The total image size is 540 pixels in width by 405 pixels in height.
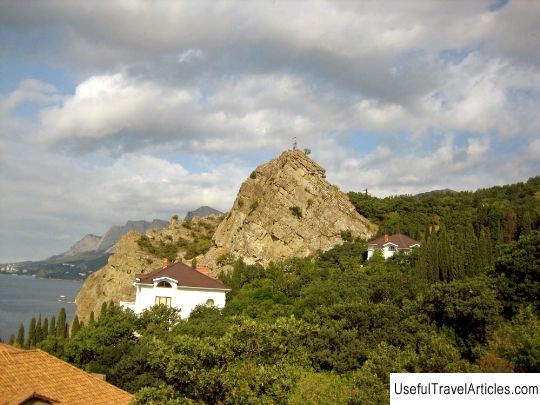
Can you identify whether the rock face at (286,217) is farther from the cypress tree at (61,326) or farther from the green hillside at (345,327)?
the cypress tree at (61,326)

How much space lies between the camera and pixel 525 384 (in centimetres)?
1052

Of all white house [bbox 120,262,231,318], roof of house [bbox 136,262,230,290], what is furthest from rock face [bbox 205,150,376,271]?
white house [bbox 120,262,231,318]

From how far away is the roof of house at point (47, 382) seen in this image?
564 inches

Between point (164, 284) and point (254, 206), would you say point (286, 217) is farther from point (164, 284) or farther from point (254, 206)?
point (164, 284)

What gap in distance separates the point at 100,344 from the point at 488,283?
26.3m

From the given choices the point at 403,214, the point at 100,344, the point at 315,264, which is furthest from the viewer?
the point at 403,214

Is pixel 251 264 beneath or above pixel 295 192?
beneath

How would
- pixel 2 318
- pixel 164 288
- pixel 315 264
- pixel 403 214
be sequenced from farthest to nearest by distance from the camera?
pixel 2 318 → pixel 403 214 → pixel 315 264 → pixel 164 288

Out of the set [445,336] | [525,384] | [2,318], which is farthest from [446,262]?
[2,318]

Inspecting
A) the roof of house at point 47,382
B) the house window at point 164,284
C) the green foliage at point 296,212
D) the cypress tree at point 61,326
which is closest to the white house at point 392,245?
the green foliage at point 296,212

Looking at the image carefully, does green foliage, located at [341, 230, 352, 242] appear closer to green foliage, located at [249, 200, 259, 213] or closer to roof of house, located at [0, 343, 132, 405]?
green foliage, located at [249, 200, 259, 213]

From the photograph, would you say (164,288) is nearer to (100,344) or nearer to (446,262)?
(100,344)

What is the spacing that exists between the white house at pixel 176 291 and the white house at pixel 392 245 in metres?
21.3

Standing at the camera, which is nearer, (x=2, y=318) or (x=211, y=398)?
(x=211, y=398)
